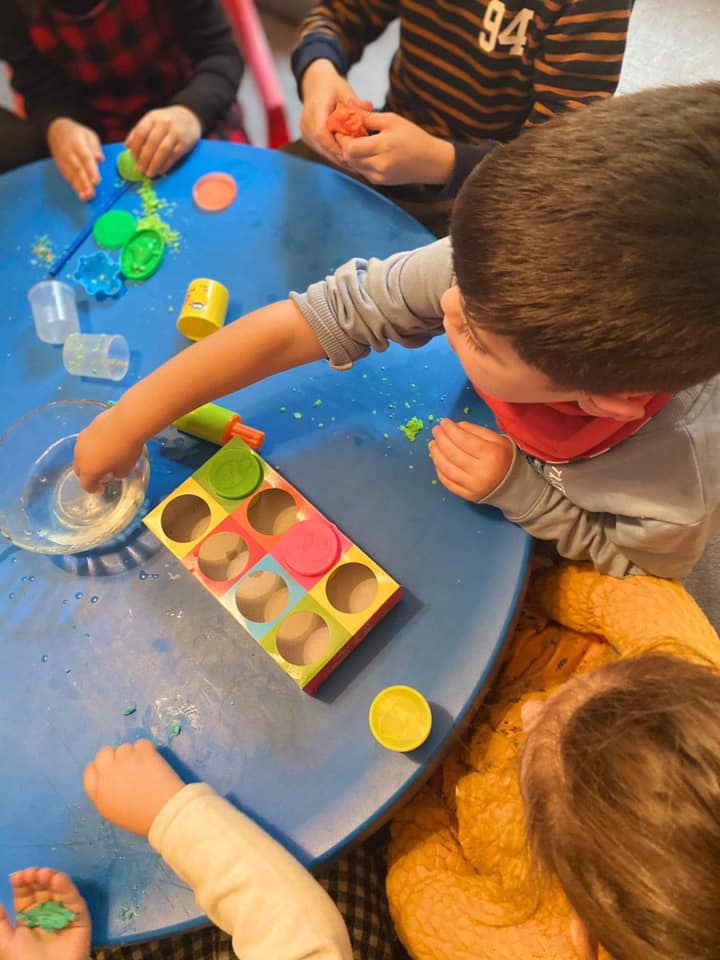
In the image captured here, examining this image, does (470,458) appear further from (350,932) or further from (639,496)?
(350,932)

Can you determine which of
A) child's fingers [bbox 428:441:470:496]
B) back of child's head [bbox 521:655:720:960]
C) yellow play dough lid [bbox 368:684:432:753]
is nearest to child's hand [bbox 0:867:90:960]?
yellow play dough lid [bbox 368:684:432:753]

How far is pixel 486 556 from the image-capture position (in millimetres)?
713

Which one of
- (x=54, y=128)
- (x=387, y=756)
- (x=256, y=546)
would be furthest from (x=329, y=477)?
(x=54, y=128)

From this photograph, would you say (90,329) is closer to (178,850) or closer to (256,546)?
(256,546)

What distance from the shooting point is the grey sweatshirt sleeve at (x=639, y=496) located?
642 millimetres

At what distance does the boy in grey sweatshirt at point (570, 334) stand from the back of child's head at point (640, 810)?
198 millimetres

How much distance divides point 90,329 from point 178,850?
59 cm

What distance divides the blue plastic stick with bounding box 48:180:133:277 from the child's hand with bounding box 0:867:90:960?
Result: 27.0 inches

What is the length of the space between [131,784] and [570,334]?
0.52 meters

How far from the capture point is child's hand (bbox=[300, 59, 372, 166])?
3.03 feet

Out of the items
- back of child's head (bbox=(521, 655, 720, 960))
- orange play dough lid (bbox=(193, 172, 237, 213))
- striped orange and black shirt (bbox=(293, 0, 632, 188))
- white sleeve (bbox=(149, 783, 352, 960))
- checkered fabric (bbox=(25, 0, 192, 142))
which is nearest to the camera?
back of child's head (bbox=(521, 655, 720, 960))

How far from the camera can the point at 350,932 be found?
740 millimetres

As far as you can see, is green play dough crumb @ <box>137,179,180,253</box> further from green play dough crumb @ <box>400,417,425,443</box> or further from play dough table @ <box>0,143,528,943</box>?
green play dough crumb @ <box>400,417,425,443</box>

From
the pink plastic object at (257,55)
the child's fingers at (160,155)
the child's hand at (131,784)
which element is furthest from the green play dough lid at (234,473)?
the pink plastic object at (257,55)
